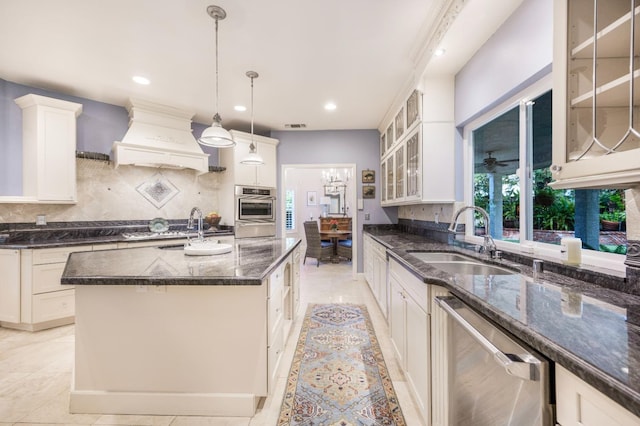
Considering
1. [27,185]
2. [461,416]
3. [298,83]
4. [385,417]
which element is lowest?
[385,417]

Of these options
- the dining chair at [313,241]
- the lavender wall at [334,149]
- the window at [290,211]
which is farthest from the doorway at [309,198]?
the lavender wall at [334,149]

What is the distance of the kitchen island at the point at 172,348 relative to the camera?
1.58 m

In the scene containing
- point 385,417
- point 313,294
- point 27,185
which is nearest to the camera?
point 385,417

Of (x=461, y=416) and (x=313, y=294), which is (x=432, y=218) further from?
(x=461, y=416)

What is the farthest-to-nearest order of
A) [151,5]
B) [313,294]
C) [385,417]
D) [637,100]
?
[313,294] → [151,5] → [385,417] → [637,100]

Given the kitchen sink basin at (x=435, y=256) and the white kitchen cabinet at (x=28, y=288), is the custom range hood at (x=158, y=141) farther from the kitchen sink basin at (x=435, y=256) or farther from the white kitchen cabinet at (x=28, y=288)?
the kitchen sink basin at (x=435, y=256)

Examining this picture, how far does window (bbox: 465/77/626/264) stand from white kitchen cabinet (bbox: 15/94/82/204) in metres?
4.39

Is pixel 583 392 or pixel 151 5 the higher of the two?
pixel 151 5

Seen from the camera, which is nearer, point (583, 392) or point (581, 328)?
point (583, 392)

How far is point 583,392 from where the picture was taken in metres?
0.61

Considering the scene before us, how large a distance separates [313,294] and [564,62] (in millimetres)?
3535

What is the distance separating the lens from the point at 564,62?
1073 mm

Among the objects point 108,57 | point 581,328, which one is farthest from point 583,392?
point 108,57

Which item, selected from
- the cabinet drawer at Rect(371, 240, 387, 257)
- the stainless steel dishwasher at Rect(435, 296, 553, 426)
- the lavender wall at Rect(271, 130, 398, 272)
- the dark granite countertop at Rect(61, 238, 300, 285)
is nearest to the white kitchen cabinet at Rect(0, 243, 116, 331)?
the dark granite countertop at Rect(61, 238, 300, 285)
